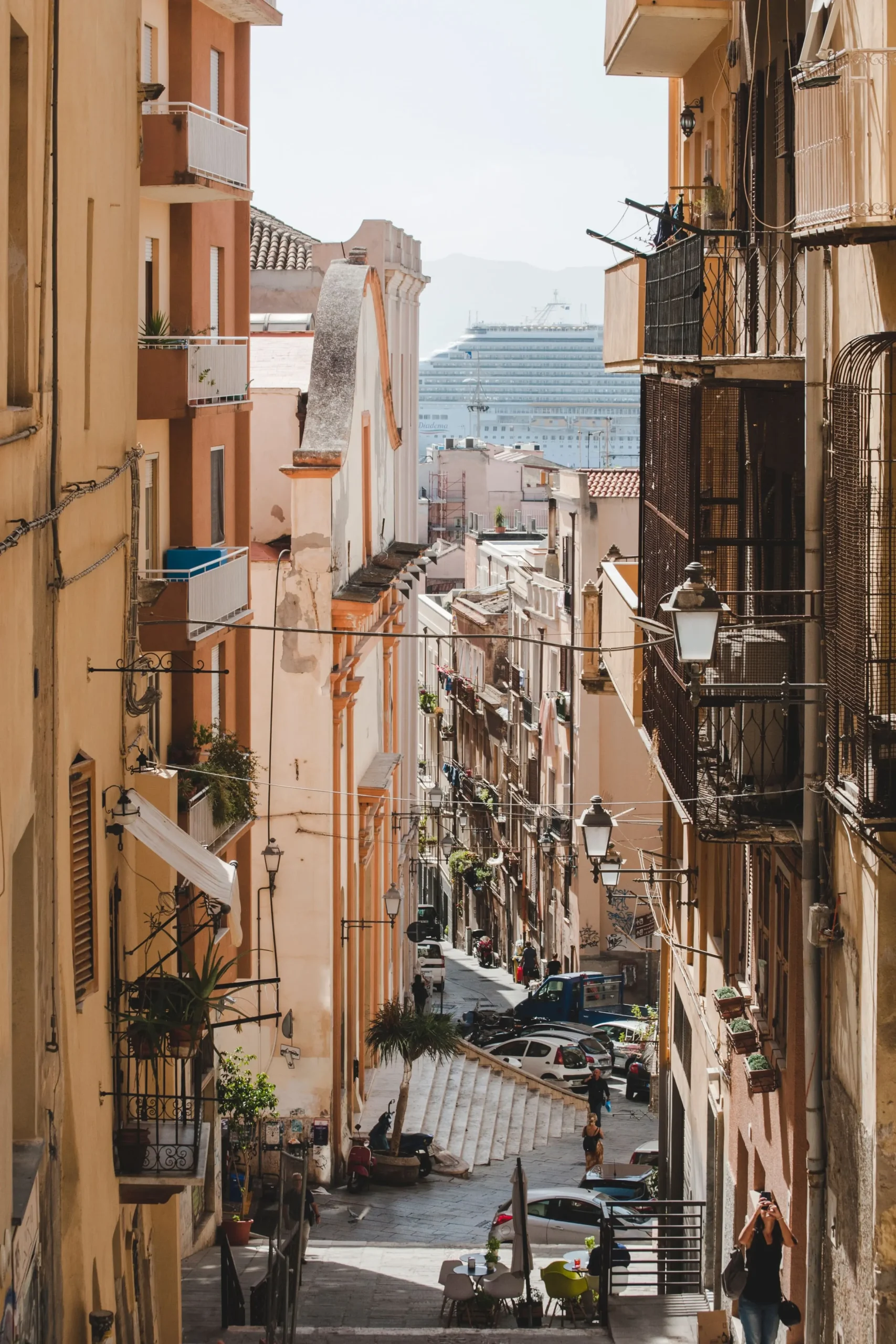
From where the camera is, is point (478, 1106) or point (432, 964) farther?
point (432, 964)

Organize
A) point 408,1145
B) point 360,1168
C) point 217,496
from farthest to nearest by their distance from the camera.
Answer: point 408,1145, point 360,1168, point 217,496

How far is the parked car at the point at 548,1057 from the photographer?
123ft

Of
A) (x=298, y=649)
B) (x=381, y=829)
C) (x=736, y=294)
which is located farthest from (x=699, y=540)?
(x=381, y=829)

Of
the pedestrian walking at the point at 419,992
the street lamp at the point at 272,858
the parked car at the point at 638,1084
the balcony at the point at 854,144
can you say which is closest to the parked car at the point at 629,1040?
the parked car at the point at 638,1084

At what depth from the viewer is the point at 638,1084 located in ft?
118

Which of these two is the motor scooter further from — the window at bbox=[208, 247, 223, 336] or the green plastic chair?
the green plastic chair

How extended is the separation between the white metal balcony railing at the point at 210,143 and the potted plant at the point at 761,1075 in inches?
372

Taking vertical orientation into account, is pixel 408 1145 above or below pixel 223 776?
below

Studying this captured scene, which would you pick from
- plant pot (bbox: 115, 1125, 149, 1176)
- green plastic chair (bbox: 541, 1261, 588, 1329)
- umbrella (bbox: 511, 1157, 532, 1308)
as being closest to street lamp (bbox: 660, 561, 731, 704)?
plant pot (bbox: 115, 1125, 149, 1176)

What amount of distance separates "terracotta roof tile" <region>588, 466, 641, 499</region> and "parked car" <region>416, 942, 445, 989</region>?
1304cm

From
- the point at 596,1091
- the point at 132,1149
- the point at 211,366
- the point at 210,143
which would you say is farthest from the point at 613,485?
the point at 132,1149

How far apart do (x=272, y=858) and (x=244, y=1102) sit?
4.43m

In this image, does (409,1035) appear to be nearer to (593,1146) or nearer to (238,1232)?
(593,1146)

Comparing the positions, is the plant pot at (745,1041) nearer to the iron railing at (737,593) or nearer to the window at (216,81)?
the iron railing at (737,593)
